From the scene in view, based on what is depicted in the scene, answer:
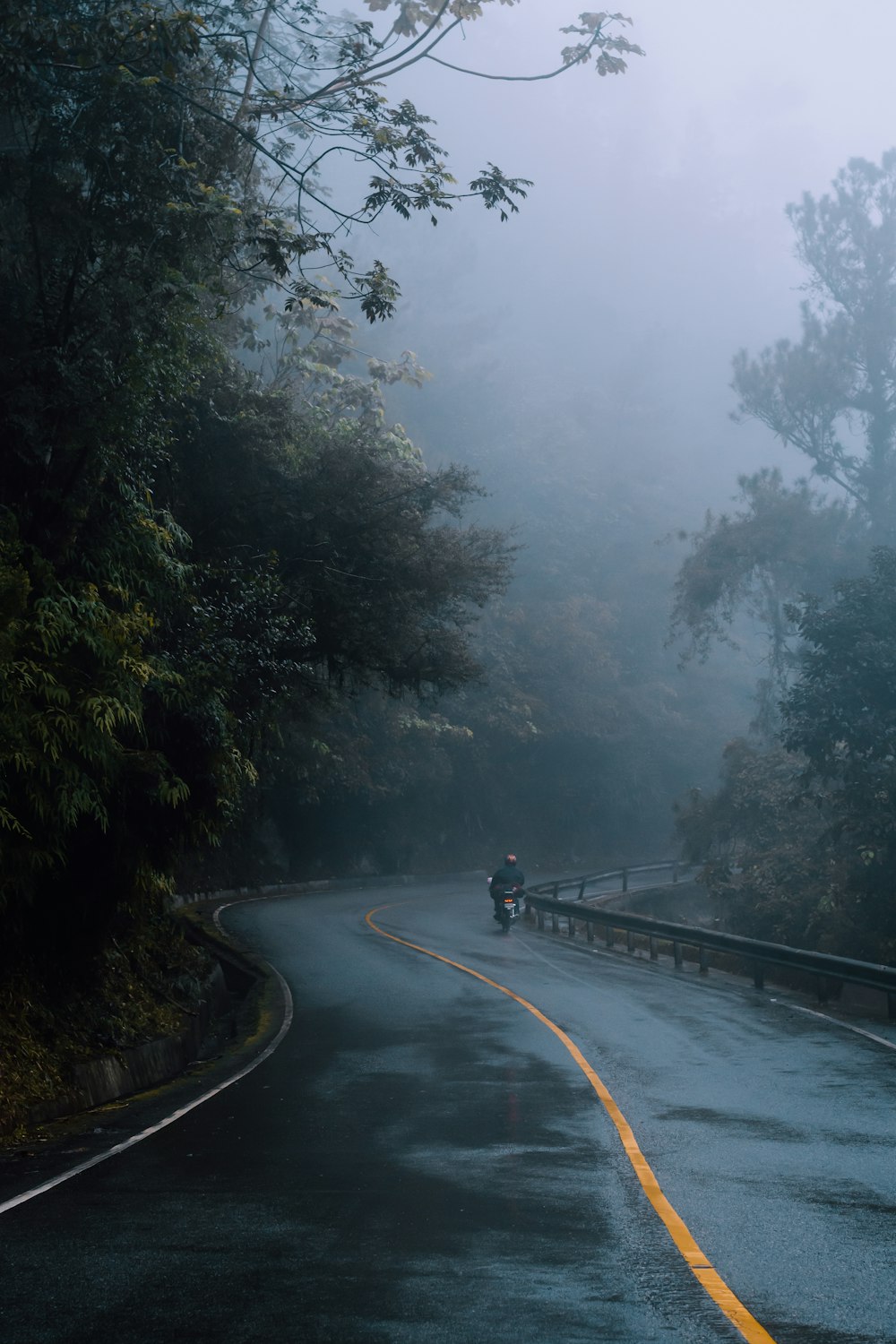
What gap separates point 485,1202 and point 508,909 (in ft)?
77.4

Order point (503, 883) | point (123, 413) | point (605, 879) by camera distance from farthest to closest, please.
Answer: point (605, 879)
point (503, 883)
point (123, 413)

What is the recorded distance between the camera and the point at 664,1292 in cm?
571

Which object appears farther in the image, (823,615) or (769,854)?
(769,854)

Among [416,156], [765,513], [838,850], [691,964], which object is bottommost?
[691,964]

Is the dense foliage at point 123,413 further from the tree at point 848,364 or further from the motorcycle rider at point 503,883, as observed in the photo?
the tree at point 848,364

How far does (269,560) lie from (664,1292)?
1167 centimetres

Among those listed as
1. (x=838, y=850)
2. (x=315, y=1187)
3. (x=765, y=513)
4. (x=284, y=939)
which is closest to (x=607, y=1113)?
(x=315, y=1187)

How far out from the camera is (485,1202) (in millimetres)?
7418

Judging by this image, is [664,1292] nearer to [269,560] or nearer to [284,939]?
[269,560]

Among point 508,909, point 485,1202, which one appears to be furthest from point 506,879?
point 485,1202

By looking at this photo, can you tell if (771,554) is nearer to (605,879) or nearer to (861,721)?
(605,879)

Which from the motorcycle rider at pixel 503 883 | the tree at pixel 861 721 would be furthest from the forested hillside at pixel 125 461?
the motorcycle rider at pixel 503 883

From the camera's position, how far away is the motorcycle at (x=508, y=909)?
3084 cm

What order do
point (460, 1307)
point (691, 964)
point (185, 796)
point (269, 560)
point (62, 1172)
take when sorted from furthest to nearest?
point (691, 964), point (269, 560), point (185, 796), point (62, 1172), point (460, 1307)
